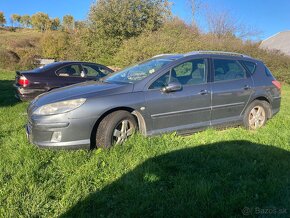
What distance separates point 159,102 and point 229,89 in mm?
1626

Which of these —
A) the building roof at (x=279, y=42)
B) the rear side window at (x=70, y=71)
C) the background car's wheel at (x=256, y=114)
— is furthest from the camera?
the building roof at (x=279, y=42)

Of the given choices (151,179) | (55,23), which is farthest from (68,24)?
(151,179)

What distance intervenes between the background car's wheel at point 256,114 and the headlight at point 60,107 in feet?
11.4

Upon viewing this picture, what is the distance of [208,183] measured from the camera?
3.85 meters

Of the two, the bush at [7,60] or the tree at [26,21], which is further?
the tree at [26,21]

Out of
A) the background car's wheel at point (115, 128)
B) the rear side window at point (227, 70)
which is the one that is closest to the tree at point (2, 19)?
the rear side window at point (227, 70)

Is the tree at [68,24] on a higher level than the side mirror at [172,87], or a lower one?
higher

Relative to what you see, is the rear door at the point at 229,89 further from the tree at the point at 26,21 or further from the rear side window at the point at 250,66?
the tree at the point at 26,21

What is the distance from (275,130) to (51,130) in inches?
170

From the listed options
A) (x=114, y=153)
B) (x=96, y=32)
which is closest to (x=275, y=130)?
(x=114, y=153)

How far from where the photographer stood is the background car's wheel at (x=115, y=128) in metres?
4.88

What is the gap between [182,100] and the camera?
18.3ft

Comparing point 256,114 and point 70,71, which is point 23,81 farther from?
point 256,114

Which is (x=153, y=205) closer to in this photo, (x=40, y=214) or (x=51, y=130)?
(x=40, y=214)
